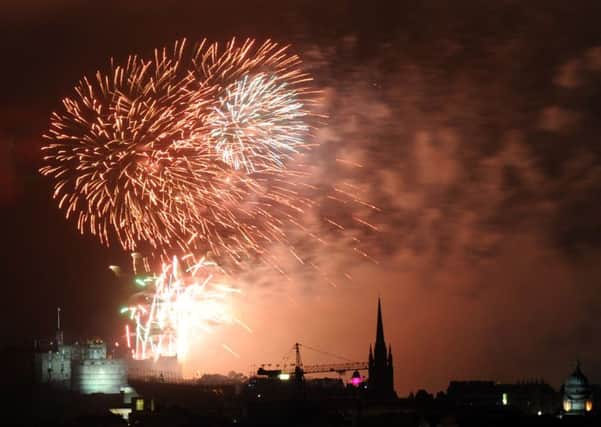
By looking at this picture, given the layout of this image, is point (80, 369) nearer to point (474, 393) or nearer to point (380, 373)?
point (380, 373)

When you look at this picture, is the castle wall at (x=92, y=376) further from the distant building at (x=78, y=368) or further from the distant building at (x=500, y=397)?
the distant building at (x=500, y=397)

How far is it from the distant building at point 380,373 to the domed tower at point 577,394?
2329 centimetres

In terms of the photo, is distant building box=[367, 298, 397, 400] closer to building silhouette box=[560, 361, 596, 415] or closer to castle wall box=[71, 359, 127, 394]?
building silhouette box=[560, 361, 596, 415]

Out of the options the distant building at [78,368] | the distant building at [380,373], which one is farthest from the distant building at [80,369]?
the distant building at [380,373]

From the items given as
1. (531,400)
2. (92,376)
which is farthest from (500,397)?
(92,376)

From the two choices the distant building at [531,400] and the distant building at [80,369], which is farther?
the distant building at [531,400]

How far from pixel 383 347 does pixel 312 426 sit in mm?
74426

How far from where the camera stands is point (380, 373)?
176500 mm

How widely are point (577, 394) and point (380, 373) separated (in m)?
26.4

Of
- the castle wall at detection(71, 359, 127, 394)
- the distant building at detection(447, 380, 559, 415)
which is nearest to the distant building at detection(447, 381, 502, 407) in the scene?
the distant building at detection(447, 380, 559, 415)

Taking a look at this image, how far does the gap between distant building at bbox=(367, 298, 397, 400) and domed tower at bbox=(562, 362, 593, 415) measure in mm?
23287

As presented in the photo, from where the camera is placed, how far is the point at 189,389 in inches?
5374

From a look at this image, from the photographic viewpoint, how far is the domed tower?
173 metres

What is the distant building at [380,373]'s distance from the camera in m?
175
